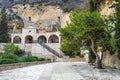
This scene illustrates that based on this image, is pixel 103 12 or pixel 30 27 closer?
pixel 103 12

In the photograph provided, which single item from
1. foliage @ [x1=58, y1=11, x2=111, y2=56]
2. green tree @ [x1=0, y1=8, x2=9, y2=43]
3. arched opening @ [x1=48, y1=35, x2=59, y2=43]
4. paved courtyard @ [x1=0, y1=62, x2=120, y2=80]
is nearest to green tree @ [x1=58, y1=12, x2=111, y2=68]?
foliage @ [x1=58, y1=11, x2=111, y2=56]

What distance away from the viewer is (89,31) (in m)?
18.0

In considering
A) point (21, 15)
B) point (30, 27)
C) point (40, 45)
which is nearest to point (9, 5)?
point (21, 15)

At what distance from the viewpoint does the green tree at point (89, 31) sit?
1762 centimetres

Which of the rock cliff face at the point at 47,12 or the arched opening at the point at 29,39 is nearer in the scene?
the arched opening at the point at 29,39

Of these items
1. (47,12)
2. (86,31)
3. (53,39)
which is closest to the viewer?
(86,31)

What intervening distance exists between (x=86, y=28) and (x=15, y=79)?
7845 mm

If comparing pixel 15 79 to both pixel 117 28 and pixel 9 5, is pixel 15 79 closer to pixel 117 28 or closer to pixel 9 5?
pixel 117 28

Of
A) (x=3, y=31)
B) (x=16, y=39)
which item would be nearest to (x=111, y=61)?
(x=3, y=31)

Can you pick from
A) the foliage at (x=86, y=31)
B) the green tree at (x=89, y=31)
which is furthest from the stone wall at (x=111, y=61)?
the foliage at (x=86, y=31)

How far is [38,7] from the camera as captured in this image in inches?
2227

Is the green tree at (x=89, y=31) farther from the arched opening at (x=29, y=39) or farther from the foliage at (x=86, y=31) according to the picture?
the arched opening at (x=29, y=39)

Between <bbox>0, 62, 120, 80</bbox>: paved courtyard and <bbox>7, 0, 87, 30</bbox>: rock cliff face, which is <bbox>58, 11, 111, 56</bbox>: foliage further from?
<bbox>7, 0, 87, 30</bbox>: rock cliff face

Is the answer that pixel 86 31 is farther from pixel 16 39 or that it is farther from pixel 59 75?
pixel 16 39
